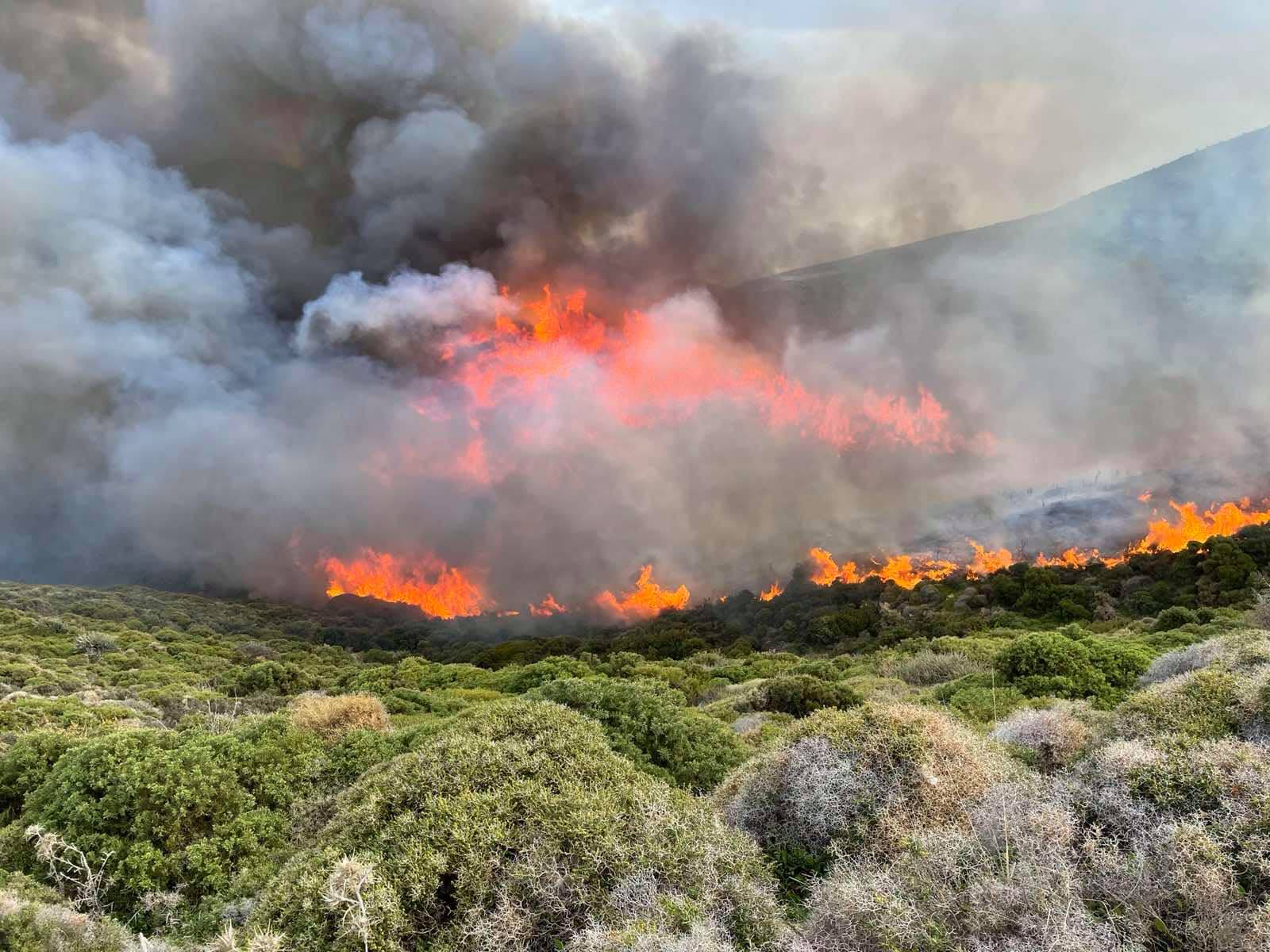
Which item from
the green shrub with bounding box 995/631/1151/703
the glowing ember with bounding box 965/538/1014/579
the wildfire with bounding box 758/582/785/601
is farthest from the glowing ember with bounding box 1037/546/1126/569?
the green shrub with bounding box 995/631/1151/703

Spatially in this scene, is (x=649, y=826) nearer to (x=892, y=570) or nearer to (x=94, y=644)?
(x=94, y=644)

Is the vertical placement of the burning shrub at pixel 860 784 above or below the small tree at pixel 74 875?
above

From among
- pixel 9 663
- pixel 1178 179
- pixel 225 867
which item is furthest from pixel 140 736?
pixel 1178 179

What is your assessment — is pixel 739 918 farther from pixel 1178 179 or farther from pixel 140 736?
pixel 1178 179

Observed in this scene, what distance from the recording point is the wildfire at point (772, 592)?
68.4m

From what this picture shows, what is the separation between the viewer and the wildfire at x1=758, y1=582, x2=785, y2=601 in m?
68.4

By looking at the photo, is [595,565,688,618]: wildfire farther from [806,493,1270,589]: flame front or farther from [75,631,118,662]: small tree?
[75,631,118,662]: small tree

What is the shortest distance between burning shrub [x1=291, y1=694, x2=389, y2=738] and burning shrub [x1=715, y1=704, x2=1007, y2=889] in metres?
9.53

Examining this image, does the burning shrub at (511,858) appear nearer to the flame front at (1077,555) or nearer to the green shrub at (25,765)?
the green shrub at (25,765)

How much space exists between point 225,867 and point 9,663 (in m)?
27.6

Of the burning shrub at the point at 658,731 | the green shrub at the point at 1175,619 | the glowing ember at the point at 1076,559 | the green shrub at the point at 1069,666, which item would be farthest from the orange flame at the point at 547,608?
the burning shrub at the point at 658,731

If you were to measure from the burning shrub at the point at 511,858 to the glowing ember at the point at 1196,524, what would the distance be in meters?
68.6

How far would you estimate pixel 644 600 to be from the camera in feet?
252

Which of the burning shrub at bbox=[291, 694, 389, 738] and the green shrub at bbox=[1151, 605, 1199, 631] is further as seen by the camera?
the green shrub at bbox=[1151, 605, 1199, 631]
